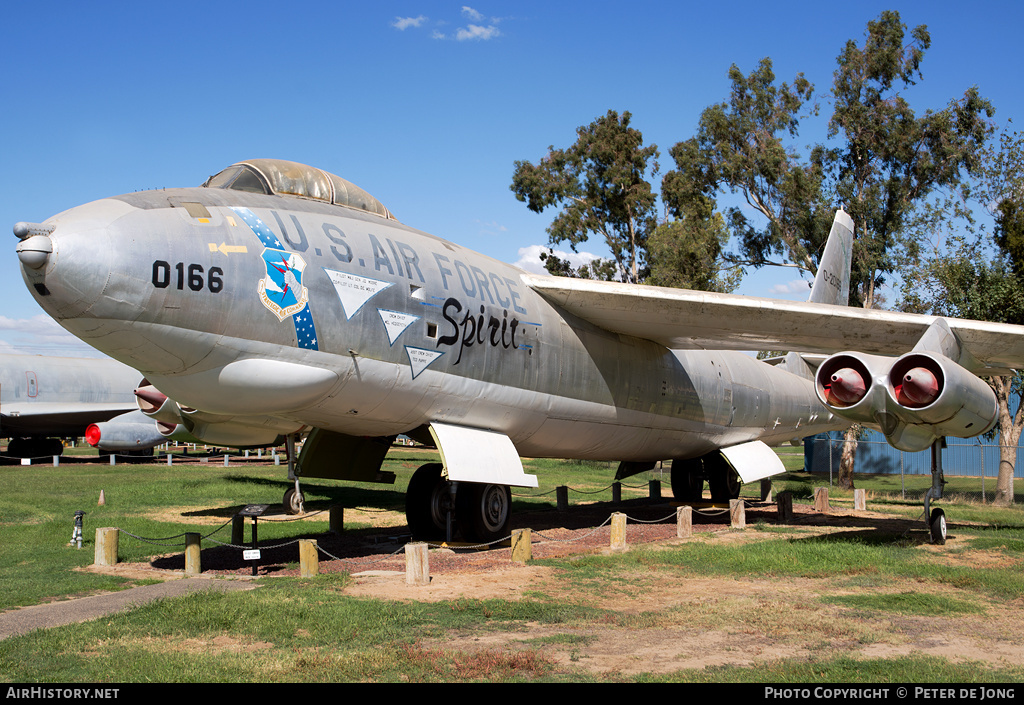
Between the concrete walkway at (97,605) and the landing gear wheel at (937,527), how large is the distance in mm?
9859

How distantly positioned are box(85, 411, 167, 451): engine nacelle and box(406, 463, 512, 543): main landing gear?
18914mm

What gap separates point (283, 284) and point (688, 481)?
42.1 feet

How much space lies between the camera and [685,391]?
15227mm

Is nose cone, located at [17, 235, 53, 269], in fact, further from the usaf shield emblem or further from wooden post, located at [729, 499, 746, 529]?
wooden post, located at [729, 499, 746, 529]

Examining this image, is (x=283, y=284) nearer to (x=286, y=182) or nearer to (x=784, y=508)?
(x=286, y=182)

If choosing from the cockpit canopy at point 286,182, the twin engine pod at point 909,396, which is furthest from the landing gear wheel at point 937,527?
the cockpit canopy at point 286,182

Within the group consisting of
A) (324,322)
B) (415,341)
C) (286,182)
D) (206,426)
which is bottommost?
(206,426)

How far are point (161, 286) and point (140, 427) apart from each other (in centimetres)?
2346

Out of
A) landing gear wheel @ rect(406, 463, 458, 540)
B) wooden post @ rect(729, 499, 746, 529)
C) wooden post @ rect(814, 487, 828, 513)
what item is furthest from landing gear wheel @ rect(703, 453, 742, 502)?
landing gear wheel @ rect(406, 463, 458, 540)

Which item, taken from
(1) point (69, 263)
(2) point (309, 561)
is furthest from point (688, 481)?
(1) point (69, 263)

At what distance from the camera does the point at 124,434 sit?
28.4 metres
